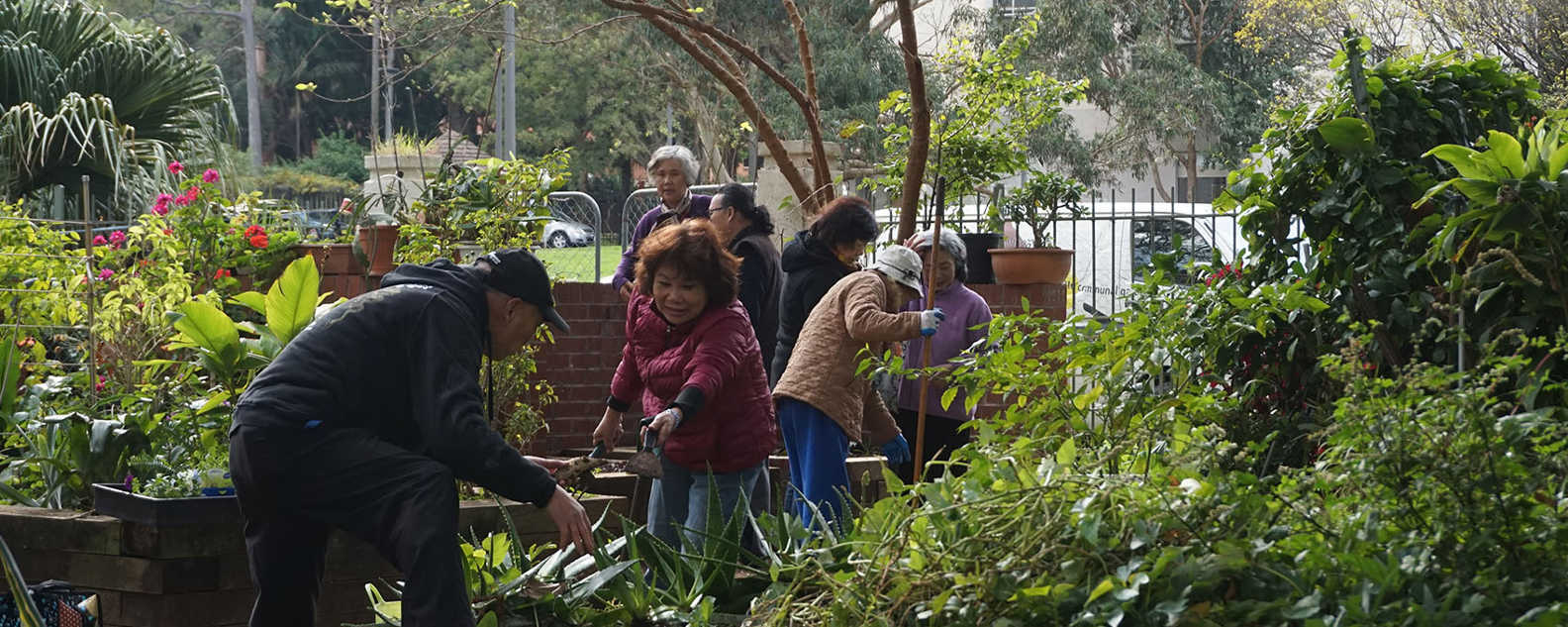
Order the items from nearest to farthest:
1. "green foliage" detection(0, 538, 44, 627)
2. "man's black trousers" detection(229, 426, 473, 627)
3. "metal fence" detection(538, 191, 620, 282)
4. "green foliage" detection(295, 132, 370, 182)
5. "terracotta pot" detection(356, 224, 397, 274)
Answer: "green foliage" detection(0, 538, 44, 627) < "man's black trousers" detection(229, 426, 473, 627) < "terracotta pot" detection(356, 224, 397, 274) < "metal fence" detection(538, 191, 620, 282) < "green foliage" detection(295, 132, 370, 182)

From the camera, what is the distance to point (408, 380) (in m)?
3.79

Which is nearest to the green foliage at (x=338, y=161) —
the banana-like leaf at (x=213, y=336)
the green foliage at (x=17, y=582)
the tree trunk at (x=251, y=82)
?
the tree trunk at (x=251, y=82)

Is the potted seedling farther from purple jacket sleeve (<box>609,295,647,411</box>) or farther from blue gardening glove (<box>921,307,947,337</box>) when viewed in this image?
purple jacket sleeve (<box>609,295,647,411</box>)

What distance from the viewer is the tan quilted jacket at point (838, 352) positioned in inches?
218

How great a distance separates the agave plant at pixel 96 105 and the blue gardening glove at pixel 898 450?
8825 millimetres

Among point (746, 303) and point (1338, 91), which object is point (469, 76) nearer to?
point (746, 303)

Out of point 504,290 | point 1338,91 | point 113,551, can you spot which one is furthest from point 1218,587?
point 113,551

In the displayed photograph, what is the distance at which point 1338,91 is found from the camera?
3650mm

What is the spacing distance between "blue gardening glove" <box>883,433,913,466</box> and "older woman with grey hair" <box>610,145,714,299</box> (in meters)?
1.42

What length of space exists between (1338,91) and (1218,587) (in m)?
1.90

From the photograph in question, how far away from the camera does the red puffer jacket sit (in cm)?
486

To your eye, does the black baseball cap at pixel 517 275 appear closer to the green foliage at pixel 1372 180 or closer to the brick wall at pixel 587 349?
the green foliage at pixel 1372 180

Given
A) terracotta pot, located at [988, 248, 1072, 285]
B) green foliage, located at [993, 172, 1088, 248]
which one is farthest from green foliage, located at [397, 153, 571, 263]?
green foliage, located at [993, 172, 1088, 248]

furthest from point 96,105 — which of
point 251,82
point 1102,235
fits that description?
point 251,82
